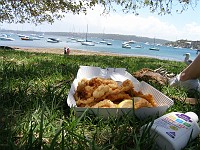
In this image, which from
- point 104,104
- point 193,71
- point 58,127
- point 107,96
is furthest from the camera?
point 193,71

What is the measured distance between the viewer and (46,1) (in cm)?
1587

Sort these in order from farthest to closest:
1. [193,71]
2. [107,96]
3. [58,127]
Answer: [193,71] → [107,96] → [58,127]

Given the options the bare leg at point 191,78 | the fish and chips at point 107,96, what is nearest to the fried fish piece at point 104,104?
the fish and chips at point 107,96

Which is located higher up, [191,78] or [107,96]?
[107,96]

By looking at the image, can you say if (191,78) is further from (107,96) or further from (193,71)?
(107,96)

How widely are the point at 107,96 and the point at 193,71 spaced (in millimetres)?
1810

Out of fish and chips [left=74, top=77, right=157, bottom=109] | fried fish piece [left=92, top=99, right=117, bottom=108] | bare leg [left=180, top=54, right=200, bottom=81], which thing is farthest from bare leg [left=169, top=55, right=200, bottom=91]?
fried fish piece [left=92, top=99, right=117, bottom=108]

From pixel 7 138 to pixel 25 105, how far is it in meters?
0.71

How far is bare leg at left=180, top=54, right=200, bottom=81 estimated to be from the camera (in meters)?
3.62

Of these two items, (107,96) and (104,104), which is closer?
(104,104)

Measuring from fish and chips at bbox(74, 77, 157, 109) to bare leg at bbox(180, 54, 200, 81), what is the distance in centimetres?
153

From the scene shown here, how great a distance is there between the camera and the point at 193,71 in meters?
3.68

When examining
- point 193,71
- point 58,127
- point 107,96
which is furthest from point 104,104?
point 193,71

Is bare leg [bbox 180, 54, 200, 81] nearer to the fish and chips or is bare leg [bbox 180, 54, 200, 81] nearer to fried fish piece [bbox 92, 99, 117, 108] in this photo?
the fish and chips
